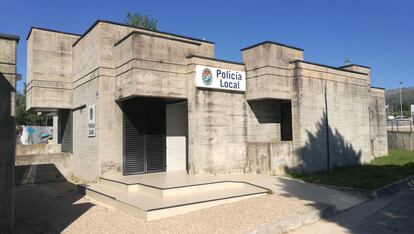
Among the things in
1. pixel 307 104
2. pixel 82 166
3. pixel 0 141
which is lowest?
pixel 82 166

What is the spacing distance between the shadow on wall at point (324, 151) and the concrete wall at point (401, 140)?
34.2 ft

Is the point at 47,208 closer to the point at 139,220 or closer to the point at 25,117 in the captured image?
the point at 139,220

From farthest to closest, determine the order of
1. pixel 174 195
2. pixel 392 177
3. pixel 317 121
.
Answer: pixel 317 121 < pixel 392 177 < pixel 174 195

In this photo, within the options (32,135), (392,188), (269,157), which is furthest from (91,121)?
(32,135)

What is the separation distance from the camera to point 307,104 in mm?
15586

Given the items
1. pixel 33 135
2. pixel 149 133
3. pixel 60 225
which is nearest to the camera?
pixel 60 225

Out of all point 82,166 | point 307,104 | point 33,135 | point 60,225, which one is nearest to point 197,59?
point 307,104

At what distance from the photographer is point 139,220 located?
8.52m

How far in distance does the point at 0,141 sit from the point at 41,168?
1152cm

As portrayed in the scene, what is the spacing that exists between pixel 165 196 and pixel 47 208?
11.3 ft

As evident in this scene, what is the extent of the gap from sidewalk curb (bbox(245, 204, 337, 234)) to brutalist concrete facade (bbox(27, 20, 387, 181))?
5.13m

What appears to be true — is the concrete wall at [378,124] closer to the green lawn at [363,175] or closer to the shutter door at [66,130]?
the green lawn at [363,175]

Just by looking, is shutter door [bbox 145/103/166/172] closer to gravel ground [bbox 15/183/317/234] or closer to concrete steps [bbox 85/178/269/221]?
concrete steps [bbox 85/178/269/221]

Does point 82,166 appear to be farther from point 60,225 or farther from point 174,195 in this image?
point 60,225
